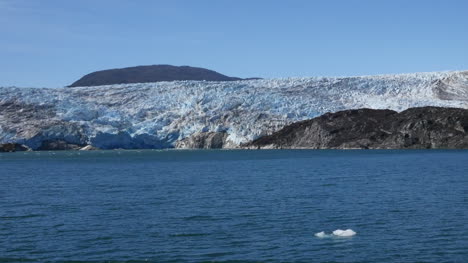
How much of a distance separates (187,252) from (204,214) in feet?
23.1

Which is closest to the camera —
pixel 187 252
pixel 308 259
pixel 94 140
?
pixel 308 259

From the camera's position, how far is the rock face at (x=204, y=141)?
315 feet

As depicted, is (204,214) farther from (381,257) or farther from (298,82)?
(298,82)

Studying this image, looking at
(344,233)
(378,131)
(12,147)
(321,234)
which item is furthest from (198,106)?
(344,233)

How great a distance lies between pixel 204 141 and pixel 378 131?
981 inches

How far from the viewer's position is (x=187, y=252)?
18984 millimetres

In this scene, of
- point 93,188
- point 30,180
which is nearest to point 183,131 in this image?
point 30,180

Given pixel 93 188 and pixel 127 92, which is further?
pixel 127 92

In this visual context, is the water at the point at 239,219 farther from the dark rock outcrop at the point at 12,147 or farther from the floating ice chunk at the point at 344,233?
the dark rock outcrop at the point at 12,147

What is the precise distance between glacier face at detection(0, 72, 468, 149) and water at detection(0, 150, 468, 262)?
50.8 metres

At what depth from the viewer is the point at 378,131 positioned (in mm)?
86562

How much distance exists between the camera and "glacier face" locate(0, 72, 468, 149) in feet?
303

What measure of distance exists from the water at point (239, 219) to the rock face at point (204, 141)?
53.3 metres

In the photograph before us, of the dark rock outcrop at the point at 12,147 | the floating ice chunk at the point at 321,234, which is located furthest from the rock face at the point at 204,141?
the floating ice chunk at the point at 321,234
